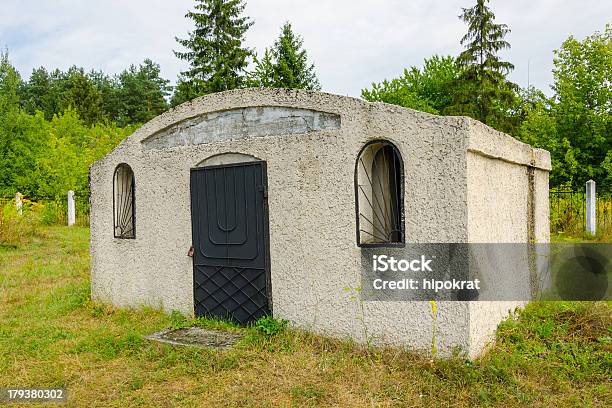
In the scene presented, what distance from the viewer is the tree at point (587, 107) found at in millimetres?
20266

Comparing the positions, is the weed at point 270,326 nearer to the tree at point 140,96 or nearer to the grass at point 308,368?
A: the grass at point 308,368

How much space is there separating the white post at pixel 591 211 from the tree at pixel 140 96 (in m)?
37.0

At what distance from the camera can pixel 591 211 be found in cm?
1345

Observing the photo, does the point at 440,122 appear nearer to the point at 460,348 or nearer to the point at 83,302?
the point at 460,348

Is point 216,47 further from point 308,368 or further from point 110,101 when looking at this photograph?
point 308,368

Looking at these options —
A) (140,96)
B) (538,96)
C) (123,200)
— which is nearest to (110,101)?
(140,96)

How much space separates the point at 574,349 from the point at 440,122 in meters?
2.49

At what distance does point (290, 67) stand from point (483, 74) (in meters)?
10.5

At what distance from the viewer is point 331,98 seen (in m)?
5.32

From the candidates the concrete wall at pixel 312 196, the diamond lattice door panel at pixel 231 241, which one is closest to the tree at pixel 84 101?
the concrete wall at pixel 312 196

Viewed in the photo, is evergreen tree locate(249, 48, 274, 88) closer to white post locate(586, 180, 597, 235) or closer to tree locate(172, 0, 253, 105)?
tree locate(172, 0, 253, 105)

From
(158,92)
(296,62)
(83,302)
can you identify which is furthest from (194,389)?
(158,92)

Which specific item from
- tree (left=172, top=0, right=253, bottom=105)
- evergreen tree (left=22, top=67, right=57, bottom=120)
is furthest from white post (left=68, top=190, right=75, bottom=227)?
evergreen tree (left=22, top=67, right=57, bottom=120)

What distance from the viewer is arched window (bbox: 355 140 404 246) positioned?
524 cm
